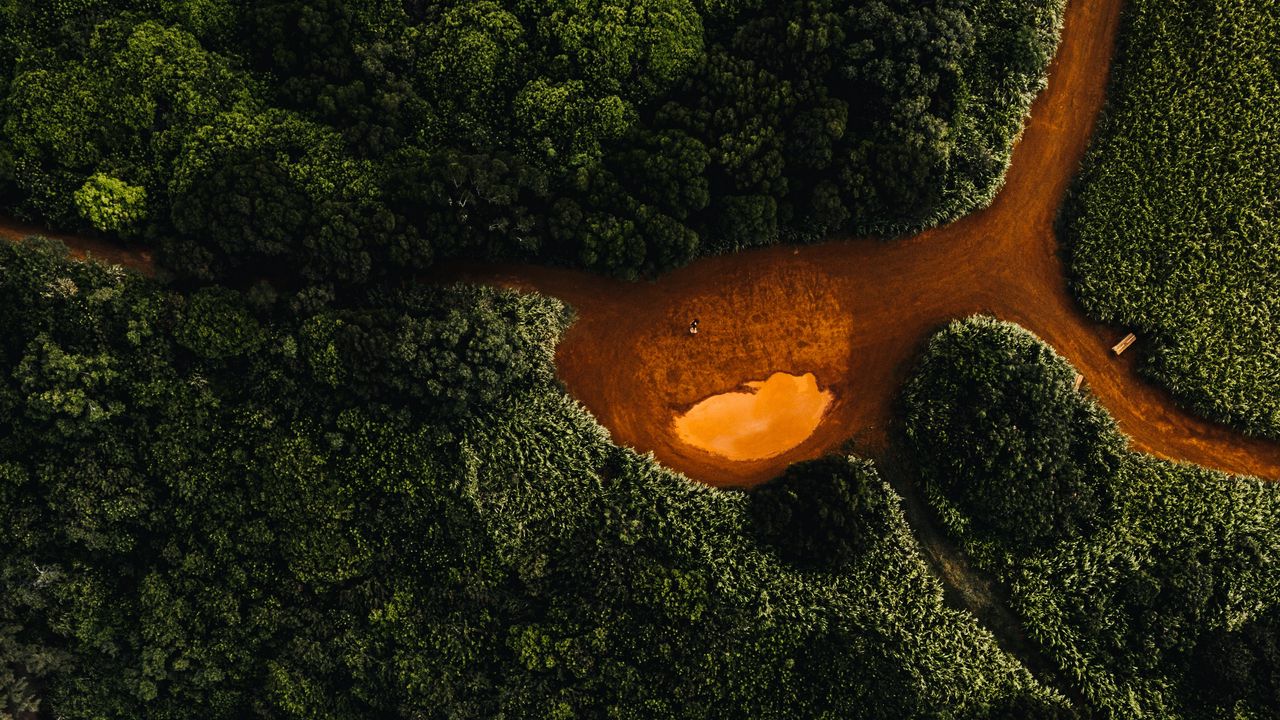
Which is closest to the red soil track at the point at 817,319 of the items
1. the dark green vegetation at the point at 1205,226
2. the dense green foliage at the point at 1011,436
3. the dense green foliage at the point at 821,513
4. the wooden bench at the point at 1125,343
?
the wooden bench at the point at 1125,343

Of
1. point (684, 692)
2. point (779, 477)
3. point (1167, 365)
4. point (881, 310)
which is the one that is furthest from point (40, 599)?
point (1167, 365)

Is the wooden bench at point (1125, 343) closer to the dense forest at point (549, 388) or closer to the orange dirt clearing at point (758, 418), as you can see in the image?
the dense forest at point (549, 388)

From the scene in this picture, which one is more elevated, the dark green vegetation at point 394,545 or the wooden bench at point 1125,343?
the wooden bench at point 1125,343

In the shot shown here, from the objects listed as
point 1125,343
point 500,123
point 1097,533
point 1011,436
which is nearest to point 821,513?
point 1011,436

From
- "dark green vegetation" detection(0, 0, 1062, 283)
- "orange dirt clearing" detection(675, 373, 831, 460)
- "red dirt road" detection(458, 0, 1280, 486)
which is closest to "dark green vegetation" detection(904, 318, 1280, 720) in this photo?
"red dirt road" detection(458, 0, 1280, 486)

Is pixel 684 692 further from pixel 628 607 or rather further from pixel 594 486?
pixel 594 486

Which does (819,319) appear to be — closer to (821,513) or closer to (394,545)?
(821,513)
